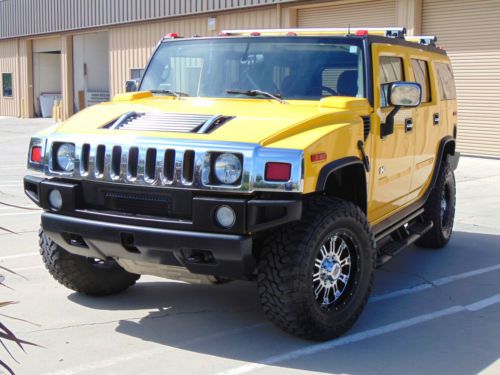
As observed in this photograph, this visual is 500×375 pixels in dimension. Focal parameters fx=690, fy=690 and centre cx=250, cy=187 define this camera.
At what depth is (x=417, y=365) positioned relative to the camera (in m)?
4.09

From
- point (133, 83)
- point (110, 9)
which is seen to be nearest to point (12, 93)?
point (110, 9)

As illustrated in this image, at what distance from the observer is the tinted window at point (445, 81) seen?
692cm

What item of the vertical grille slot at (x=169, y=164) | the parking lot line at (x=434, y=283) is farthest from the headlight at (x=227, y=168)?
the parking lot line at (x=434, y=283)

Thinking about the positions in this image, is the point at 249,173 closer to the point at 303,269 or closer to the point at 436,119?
the point at 303,269

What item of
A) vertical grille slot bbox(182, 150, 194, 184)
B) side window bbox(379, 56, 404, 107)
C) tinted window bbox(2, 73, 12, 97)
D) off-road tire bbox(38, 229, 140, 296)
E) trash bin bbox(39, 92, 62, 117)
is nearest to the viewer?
vertical grille slot bbox(182, 150, 194, 184)

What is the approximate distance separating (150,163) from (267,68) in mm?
1517

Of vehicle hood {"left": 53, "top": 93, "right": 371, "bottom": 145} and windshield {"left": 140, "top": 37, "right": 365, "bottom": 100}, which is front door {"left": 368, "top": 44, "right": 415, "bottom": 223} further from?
vehicle hood {"left": 53, "top": 93, "right": 371, "bottom": 145}

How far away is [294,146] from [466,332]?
1.87 m

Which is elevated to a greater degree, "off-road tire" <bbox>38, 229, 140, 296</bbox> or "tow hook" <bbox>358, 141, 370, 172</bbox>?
"tow hook" <bbox>358, 141, 370, 172</bbox>

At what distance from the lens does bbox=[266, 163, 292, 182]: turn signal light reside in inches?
153

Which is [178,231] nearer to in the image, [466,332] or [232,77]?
[232,77]

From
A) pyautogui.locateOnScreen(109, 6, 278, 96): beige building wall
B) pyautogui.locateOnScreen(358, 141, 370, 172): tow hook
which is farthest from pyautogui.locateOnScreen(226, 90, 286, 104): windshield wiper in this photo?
pyautogui.locateOnScreen(109, 6, 278, 96): beige building wall

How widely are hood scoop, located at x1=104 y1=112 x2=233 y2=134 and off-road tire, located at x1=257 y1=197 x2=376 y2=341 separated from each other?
770 millimetres

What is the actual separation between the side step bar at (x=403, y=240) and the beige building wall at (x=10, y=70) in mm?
29107
